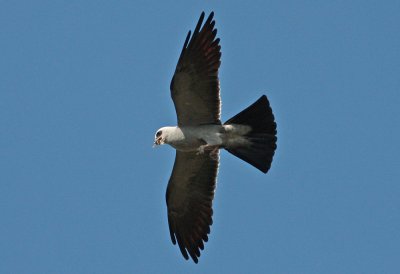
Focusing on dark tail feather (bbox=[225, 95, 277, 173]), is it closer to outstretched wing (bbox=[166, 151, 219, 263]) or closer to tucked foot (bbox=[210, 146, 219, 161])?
tucked foot (bbox=[210, 146, 219, 161])

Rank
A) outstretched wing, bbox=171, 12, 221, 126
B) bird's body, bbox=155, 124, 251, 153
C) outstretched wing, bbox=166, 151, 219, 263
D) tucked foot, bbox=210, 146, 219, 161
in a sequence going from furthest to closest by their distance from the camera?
1. outstretched wing, bbox=166, 151, 219, 263
2. tucked foot, bbox=210, 146, 219, 161
3. bird's body, bbox=155, 124, 251, 153
4. outstretched wing, bbox=171, 12, 221, 126

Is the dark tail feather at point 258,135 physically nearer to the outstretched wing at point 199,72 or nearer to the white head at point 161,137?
the outstretched wing at point 199,72

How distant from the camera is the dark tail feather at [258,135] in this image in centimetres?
1572

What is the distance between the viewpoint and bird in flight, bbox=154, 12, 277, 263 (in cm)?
1554

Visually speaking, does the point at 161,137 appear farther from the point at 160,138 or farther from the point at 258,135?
the point at 258,135

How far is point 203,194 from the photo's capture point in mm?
16844

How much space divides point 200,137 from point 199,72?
1213 millimetres

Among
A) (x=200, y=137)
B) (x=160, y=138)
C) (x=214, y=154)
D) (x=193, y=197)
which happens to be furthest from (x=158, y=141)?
(x=193, y=197)

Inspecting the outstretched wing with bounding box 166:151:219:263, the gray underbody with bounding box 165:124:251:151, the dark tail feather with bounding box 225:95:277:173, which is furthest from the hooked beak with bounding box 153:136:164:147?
the dark tail feather with bounding box 225:95:277:173

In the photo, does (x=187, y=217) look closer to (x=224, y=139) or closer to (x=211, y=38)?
(x=224, y=139)

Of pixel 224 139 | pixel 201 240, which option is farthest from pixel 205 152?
pixel 201 240

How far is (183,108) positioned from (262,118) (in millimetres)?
1447

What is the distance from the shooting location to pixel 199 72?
1558 cm

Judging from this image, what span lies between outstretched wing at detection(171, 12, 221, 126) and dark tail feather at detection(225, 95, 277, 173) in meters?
0.59
